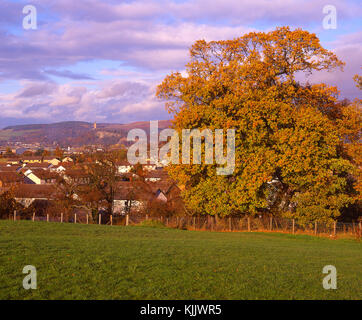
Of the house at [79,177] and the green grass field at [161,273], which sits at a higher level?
the house at [79,177]

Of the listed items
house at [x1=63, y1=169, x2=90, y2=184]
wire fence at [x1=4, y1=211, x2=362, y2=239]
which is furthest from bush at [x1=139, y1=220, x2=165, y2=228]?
house at [x1=63, y1=169, x2=90, y2=184]

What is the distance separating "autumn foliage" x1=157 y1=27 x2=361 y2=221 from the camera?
33.9 m

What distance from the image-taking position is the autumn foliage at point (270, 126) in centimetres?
3391

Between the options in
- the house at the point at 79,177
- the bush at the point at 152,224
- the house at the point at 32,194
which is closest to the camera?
the bush at the point at 152,224

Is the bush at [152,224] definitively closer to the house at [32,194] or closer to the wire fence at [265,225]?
the wire fence at [265,225]

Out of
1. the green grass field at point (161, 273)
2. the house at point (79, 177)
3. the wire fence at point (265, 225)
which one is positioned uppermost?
the house at point (79, 177)

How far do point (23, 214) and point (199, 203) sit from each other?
23.1 m

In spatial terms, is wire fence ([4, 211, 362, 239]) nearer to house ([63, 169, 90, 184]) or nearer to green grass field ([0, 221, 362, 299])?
house ([63, 169, 90, 184])

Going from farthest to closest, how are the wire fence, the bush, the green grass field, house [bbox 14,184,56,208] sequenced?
house [bbox 14,184,56,208] < the bush < the wire fence < the green grass field

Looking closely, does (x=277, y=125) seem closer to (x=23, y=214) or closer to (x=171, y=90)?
(x=171, y=90)

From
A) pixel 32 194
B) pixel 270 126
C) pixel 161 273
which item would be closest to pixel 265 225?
pixel 270 126

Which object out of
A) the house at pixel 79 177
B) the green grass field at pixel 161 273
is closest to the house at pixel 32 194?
the house at pixel 79 177
